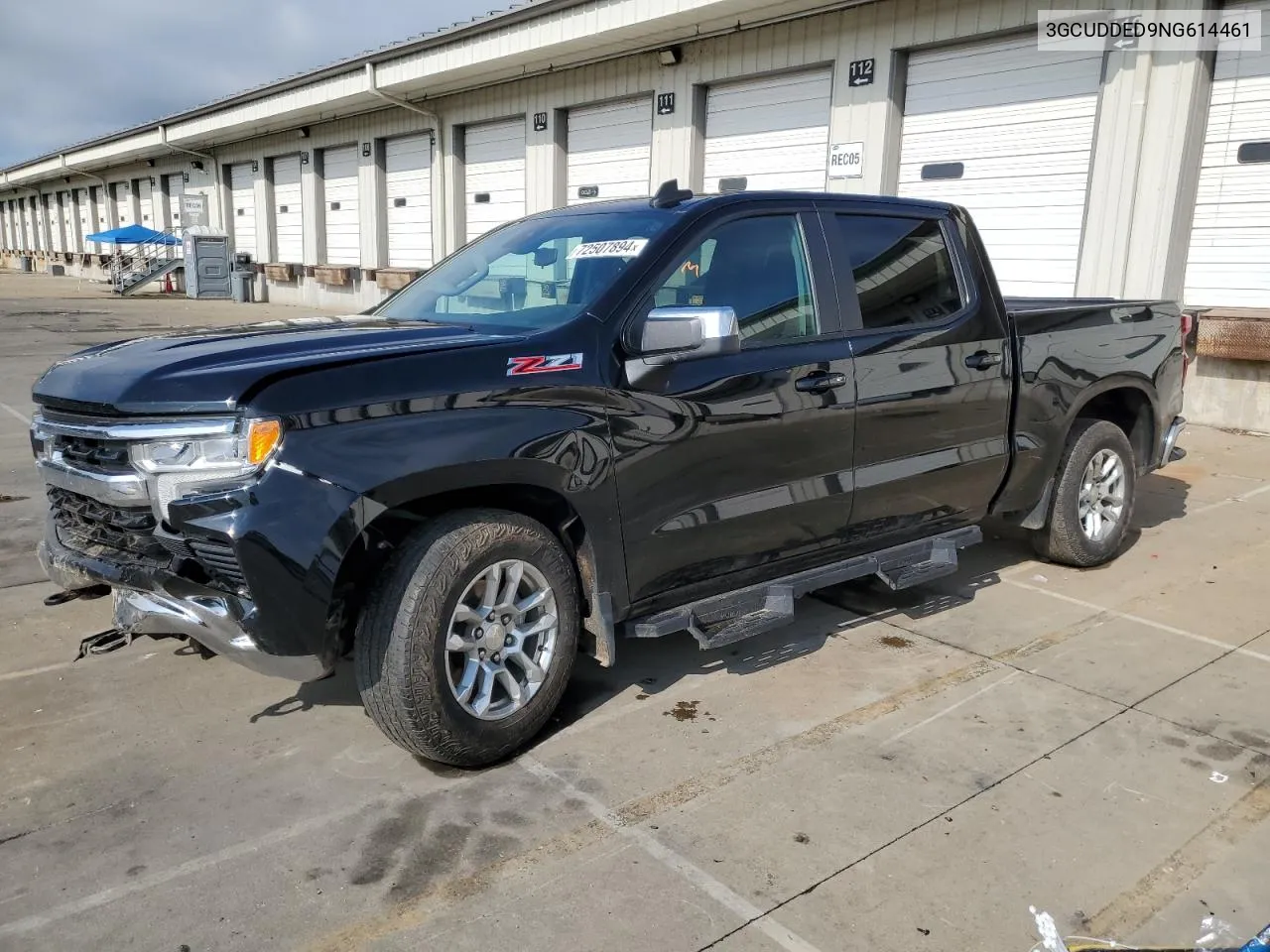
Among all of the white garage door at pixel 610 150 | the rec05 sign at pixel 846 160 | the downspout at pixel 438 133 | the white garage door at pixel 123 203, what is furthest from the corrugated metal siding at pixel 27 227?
the rec05 sign at pixel 846 160

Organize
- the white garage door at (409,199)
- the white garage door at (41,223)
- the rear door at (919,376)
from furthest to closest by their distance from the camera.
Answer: the white garage door at (41,223) < the white garage door at (409,199) < the rear door at (919,376)

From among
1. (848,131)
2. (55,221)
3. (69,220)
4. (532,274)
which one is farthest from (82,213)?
(532,274)

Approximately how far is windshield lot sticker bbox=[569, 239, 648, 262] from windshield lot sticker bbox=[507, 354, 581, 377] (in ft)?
1.86

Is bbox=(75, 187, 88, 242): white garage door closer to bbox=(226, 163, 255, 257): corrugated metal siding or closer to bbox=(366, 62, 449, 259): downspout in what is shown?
bbox=(226, 163, 255, 257): corrugated metal siding

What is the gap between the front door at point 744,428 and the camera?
3521 millimetres

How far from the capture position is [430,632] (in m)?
3.02

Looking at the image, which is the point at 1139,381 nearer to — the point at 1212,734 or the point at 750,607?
the point at 1212,734

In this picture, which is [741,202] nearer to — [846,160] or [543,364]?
[543,364]

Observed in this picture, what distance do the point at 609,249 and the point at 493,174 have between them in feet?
52.0

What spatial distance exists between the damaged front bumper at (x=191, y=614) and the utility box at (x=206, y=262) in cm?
2920

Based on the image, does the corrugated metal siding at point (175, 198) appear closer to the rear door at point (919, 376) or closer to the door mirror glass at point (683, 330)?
the rear door at point (919, 376)

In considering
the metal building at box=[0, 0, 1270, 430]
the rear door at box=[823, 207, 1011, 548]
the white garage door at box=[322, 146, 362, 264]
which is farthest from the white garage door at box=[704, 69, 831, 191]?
the white garage door at box=[322, 146, 362, 264]

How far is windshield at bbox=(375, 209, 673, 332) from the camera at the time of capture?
3660 millimetres

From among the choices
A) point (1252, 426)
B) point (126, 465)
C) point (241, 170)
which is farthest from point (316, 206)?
point (126, 465)
